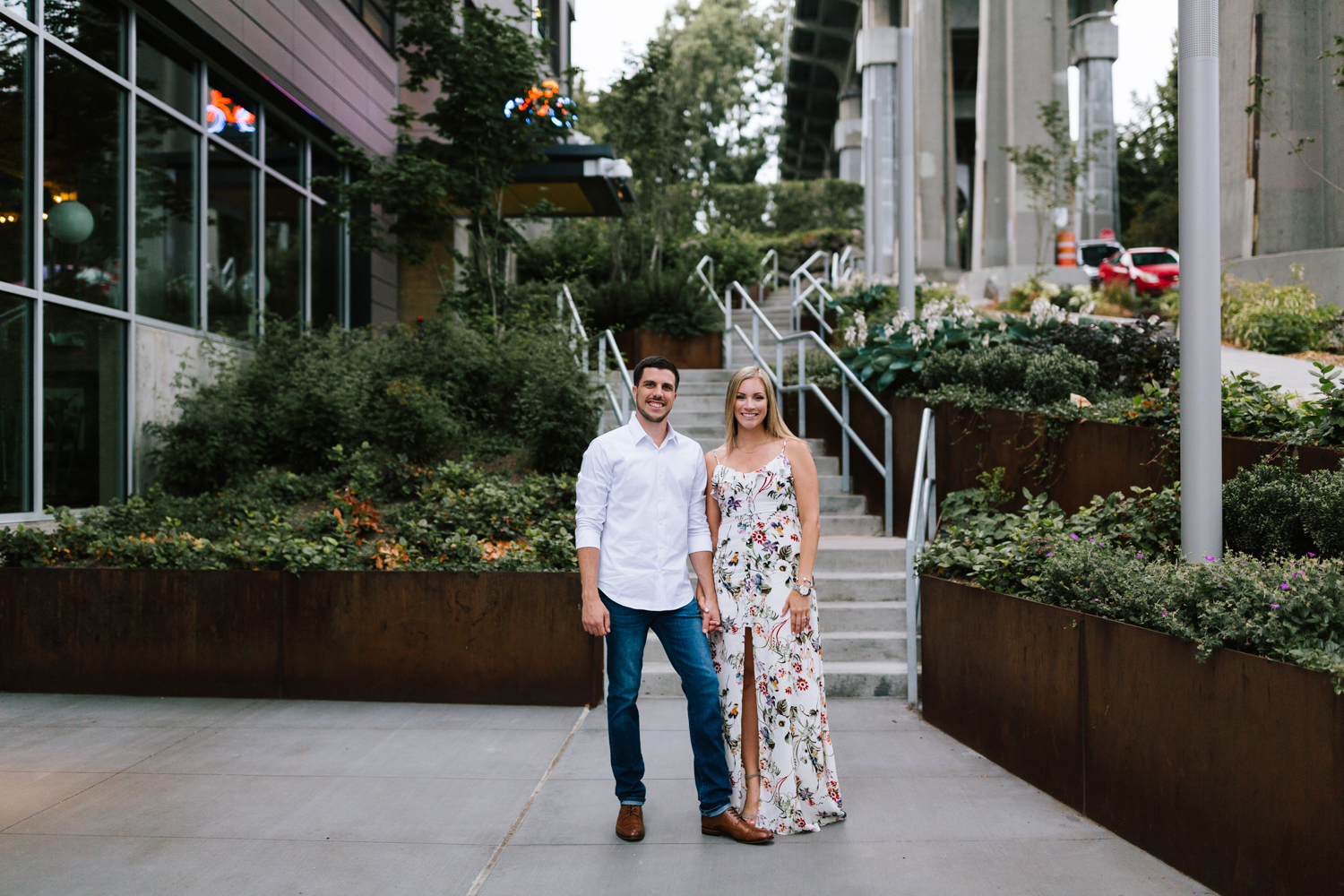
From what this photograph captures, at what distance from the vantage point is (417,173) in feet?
34.0

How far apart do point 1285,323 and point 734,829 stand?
8754 mm

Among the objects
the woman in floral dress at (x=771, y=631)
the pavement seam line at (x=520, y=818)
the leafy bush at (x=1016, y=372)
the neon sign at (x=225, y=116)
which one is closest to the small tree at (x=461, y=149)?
the neon sign at (x=225, y=116)

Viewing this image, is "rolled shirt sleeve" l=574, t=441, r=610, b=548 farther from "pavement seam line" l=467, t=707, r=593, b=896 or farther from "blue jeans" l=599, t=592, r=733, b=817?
"pavement seam line" l=467, t=707, r=593, b=896

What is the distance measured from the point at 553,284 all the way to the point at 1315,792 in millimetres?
10060

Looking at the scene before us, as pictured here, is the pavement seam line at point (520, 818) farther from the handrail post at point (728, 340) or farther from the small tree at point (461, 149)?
the handrail post at point (728, 340)

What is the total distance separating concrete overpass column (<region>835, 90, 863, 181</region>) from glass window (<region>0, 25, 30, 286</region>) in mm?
29015

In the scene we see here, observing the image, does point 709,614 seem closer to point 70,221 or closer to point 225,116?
point 70,221

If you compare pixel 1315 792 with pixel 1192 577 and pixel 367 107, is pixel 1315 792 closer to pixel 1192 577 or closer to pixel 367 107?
pixel 1192 577

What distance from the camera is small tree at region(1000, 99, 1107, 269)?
20.2 m

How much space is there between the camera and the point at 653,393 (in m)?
3.65

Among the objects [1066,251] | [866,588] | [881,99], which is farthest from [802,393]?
[881,99]

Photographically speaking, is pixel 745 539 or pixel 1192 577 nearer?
pixel 1192 577

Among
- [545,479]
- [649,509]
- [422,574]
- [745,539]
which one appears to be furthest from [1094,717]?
[545,479]

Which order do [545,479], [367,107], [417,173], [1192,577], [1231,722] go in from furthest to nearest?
[367,107] → [417,173] → [545,479] → [1192,577] → [1231,722]
